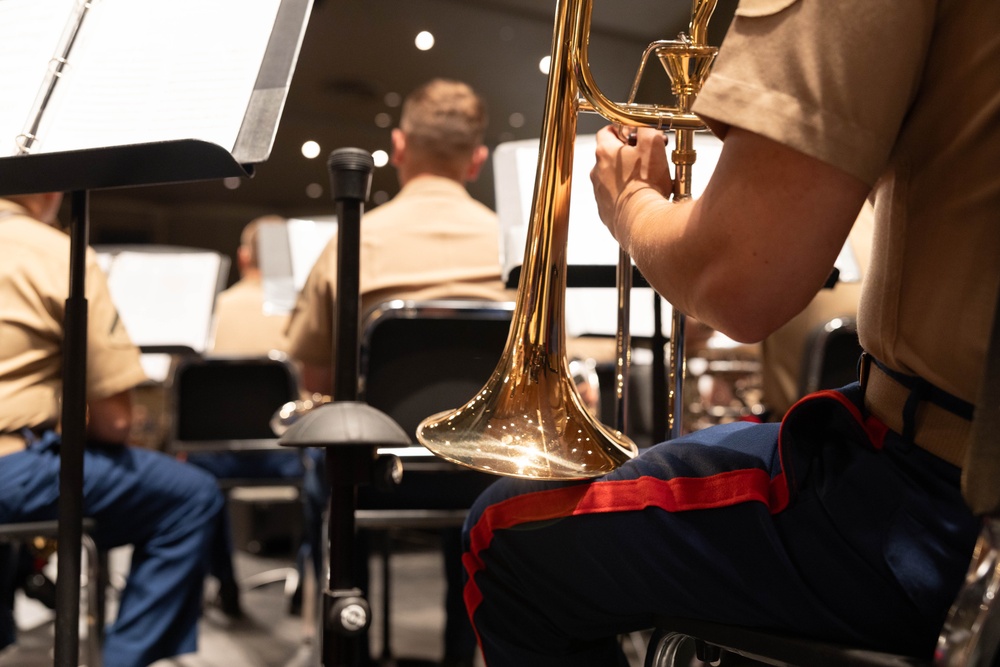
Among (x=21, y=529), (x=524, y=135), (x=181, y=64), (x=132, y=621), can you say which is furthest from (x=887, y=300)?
(x=524, y=135)

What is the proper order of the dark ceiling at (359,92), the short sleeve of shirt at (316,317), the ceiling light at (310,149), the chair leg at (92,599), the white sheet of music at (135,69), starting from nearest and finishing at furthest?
the white sheet of music at (135,69) < the chair leg at (92,599) < the short sleeve of shirt at (316,317) < the dark ceiling at (359,92) < the ceiling light at (310,149)

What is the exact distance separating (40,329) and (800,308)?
1469mm

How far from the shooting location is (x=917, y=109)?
0.73 metres

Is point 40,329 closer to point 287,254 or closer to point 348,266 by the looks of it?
point 348,266

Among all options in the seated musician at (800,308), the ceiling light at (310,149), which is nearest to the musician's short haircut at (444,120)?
the seated musician at (800,308)

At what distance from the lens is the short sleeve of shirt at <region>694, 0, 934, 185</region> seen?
69 cm

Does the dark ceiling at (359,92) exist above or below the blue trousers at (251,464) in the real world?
above

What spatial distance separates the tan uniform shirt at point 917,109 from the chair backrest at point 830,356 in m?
1.38

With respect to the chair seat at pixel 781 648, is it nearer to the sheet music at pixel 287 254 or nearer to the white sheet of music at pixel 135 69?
the white sheet of music at pixel 135 69

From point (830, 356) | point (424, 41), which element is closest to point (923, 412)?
point (830, 356)

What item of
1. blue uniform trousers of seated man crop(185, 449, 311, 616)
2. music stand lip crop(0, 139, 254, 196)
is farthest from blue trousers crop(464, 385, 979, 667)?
blue uniform trousers of seated man crop(185, 449, 311, 616)

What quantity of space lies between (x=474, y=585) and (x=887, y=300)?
49cm

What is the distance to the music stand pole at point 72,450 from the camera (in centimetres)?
123

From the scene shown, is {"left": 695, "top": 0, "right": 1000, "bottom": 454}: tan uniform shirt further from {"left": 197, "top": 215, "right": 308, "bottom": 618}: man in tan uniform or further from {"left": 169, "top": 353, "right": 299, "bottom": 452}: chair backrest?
{"left": 169, "top": 353, "right": 299, "bottom": 452}: chair backrest
